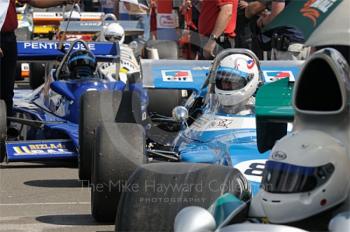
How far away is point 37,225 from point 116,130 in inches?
30.7

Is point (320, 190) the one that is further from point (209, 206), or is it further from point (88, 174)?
point (88, 174)

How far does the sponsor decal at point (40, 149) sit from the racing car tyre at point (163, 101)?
58.6 inches

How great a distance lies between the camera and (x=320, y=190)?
13.6ft

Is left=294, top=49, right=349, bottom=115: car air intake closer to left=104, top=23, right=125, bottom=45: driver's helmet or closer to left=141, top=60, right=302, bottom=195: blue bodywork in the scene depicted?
left=141, top=60, right=302, bottom=195: blue bodywork

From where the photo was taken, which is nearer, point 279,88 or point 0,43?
point 279,88

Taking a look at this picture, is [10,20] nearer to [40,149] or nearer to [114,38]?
[40,149]

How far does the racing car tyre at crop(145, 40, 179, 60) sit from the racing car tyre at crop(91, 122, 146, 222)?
6177 millimetres

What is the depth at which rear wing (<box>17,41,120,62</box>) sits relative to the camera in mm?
9758

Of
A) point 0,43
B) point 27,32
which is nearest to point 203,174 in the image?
point 0,43

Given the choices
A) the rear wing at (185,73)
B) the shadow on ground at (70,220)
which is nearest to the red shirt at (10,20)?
the rear wing at (185,73)

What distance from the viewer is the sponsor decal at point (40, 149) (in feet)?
28.6

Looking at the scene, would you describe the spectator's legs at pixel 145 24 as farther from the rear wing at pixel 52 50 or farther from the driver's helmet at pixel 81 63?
the driver's helmet at pixel 81 63

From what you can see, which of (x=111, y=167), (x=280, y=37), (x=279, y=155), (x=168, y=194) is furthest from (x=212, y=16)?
(x=279, y=155)

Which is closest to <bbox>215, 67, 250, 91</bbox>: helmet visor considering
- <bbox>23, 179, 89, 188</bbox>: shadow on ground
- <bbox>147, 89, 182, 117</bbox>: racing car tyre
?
<bbox>23, 179, 89, 188</bbox>: shadow on ground
